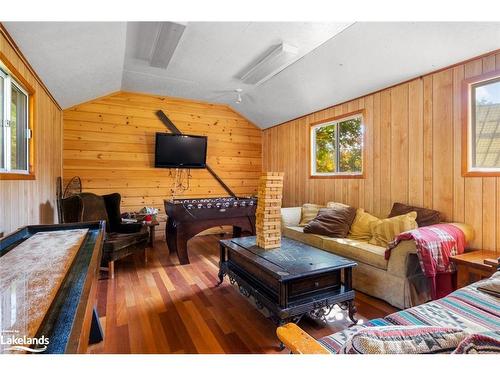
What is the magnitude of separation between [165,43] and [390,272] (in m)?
3.21

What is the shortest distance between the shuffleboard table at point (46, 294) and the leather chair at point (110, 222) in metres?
1.28

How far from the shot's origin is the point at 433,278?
208cm

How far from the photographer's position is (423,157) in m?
2.82

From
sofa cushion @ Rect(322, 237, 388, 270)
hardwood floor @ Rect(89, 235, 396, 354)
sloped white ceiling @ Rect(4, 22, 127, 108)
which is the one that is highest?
sloped white ceiling @ Rect(4, 22, 127, 108)

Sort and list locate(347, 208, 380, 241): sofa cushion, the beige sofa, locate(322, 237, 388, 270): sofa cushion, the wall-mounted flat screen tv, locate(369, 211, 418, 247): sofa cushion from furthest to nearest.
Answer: the wall-mounted flat screen tv, locate(347, 208, 380, 241): sofa cushion, locate(369, 211, 418, 247): sofa cushion, locate(322, 237, 388, 270): sofa cushion, the beige sofa

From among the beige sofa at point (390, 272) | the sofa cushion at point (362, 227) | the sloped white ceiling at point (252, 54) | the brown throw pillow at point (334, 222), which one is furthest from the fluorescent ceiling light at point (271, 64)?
the beige sofa at point (390, 272)

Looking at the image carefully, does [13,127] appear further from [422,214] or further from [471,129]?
[471,129]

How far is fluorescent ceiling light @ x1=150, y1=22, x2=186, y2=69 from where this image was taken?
97.4 inches

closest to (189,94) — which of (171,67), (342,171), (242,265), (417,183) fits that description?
(171,67)

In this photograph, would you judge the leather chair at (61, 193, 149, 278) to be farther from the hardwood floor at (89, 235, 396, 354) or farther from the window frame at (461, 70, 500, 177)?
the window frame at (461, 70, 500, 177)

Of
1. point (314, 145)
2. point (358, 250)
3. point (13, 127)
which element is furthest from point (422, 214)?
point (13, 127)

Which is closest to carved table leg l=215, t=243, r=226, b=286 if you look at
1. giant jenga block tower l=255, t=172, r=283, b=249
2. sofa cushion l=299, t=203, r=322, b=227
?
giant jenga block tower l=255, t=172, r=283, b=249

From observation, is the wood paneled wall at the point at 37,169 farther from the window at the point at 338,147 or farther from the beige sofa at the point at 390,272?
the window at the point at 338,147

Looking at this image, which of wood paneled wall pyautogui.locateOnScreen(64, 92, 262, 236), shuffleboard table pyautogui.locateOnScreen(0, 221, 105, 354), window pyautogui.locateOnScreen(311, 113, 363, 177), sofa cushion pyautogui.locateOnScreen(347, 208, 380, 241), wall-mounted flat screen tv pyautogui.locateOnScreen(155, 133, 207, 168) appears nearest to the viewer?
shuffleboard table pyautogui.locateOnScreen(0, 221, 105, 354)
